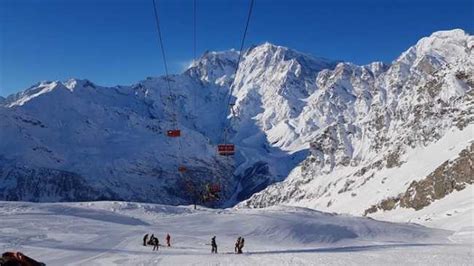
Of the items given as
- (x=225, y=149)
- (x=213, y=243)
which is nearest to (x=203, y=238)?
(x=225, y=149)

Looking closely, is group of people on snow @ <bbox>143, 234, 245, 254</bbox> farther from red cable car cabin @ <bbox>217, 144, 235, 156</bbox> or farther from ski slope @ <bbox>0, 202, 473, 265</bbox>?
red cable car cabin @ <bbox>217, 144, 235, 156</bbox>

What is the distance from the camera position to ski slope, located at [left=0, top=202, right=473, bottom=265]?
42062mm

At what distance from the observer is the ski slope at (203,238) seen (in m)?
42.1

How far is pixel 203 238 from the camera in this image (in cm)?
7019

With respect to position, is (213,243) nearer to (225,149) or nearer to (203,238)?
(203,238)

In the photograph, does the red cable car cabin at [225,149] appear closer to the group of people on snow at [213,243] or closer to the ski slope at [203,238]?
the ski slope at [203,238]

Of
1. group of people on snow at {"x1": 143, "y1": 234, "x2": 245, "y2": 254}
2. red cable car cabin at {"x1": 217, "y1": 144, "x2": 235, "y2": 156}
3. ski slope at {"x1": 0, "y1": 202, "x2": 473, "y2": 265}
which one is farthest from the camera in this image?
red cable car cabin at {"x1": 217, "y1": 144, "x2": 235, "y2": 156}

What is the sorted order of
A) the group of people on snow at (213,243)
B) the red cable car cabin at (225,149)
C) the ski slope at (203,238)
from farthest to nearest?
the red cable car cabin at (225,149) → the group of people on snow at (213,243) → the ski slope at (203,238)

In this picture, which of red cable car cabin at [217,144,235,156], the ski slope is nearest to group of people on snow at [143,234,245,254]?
the ski slope

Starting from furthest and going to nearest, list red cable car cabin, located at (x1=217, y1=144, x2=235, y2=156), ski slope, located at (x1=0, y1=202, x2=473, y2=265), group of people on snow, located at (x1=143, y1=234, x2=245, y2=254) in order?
red cable car cabin, located at (x1=217, y1=144, x2=235, y2=156) < group of people on snow, located at (x1=143, y1=234, x2=245, y2=254) < ski slope, located at (x1=0, y1=202, x2=473, y2=265)

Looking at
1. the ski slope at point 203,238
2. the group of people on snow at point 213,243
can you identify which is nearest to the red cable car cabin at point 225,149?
the ski slope at point 203,238

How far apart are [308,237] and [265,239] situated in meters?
8.13

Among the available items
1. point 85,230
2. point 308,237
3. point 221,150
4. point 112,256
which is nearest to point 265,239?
point 308,237

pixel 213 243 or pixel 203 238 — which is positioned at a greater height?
pixel 203 238
